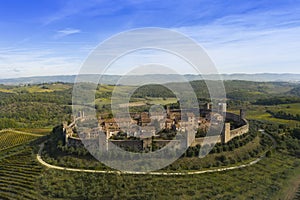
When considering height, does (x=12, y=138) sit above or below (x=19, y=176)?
below

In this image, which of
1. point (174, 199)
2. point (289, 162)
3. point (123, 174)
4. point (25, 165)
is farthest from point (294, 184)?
point (25, 165)

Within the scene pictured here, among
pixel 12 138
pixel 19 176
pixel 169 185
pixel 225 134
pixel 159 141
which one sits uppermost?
pixel 225 134

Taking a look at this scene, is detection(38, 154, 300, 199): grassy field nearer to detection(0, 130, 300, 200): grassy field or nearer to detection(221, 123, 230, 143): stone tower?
detection(0, 130, 300, 200): grassy field

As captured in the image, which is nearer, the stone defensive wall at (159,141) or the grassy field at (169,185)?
the grassy field at (169,185)

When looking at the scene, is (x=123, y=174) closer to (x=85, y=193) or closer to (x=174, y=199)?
(x=85, y=193)

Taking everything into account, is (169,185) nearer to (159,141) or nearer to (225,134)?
(159,141)

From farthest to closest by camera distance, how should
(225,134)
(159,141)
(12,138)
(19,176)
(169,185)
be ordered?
(12,138) < (225,134) < (159,141) < (19,176) < (169,185)

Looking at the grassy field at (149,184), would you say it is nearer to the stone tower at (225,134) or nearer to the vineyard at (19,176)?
the vineyard at (19,176)

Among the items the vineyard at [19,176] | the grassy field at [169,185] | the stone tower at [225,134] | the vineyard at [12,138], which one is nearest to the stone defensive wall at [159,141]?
the stone tower at [225,134]

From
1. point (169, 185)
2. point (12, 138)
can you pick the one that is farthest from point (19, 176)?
point (12, 138)
